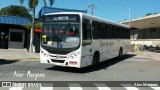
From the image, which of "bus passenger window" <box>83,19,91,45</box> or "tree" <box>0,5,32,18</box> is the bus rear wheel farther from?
"tree" <box>0,5,32,18</box>

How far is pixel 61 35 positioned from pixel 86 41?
52.7 inches

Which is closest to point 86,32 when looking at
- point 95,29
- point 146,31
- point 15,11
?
point 95,29

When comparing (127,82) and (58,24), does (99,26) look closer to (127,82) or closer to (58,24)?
(58,24)

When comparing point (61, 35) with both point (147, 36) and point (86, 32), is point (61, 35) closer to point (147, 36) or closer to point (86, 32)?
point (86, 32)

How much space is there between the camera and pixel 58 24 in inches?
622

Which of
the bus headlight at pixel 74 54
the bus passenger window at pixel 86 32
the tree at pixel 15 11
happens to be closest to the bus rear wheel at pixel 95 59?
the bus passenger window at pixel 86 32

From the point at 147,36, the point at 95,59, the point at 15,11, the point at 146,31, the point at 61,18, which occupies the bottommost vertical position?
the point at 95,59

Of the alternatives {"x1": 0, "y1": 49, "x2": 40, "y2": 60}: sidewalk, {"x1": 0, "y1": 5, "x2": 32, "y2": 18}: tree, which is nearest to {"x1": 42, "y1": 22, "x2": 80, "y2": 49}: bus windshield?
{"x1": 0, "y1": 49, "x2": 40, "y2": 60}: sidewalk

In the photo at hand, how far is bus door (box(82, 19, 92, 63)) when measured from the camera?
15.5 meters

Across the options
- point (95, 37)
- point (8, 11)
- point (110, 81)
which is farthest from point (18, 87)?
point (8, 11)

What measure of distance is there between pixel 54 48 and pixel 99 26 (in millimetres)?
3790

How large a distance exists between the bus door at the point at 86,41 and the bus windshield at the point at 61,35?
42cm

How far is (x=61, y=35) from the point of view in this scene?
611 inches

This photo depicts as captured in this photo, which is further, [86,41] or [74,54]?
[86,41]
